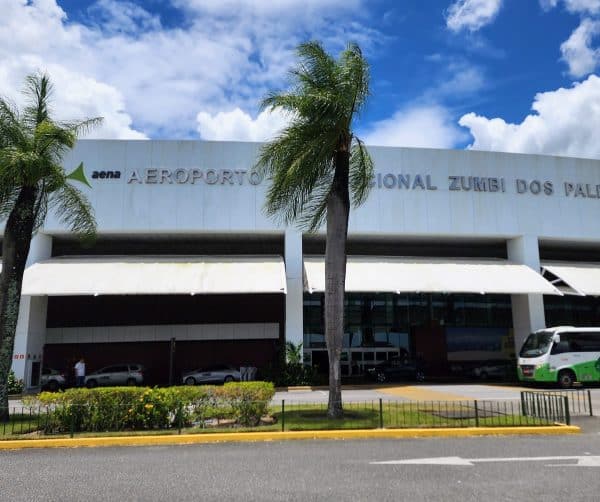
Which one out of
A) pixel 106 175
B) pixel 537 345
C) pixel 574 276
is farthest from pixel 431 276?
pixel 106 175

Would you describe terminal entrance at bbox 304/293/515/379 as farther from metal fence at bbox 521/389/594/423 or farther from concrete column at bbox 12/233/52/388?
metal fence at bbox 521/389/594/423

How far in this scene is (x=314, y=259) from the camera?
Answer: 28797 millimetres

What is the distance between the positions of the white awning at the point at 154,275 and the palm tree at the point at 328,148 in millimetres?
10442

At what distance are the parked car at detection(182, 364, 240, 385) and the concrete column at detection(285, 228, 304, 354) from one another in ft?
16.0

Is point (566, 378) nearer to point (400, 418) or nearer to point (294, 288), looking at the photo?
point (294, 288)

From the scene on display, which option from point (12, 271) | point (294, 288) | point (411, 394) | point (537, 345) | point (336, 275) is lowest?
point (411, 394)

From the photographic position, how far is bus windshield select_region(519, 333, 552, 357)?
24.3 m

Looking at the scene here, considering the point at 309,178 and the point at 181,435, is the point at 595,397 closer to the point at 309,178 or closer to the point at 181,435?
the point at 309,178

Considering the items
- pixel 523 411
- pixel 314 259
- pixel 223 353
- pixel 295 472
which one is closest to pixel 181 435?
pixel 295 472

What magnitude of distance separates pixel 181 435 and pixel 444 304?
89.1ft

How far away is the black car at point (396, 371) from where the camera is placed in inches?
1158

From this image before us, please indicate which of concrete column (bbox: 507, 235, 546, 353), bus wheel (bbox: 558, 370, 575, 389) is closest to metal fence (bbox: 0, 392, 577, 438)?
bus wheel (bbox: 558, 370, 575, 389)

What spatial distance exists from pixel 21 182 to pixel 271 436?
31.3 feet

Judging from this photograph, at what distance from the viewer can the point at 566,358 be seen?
24.0 meters
